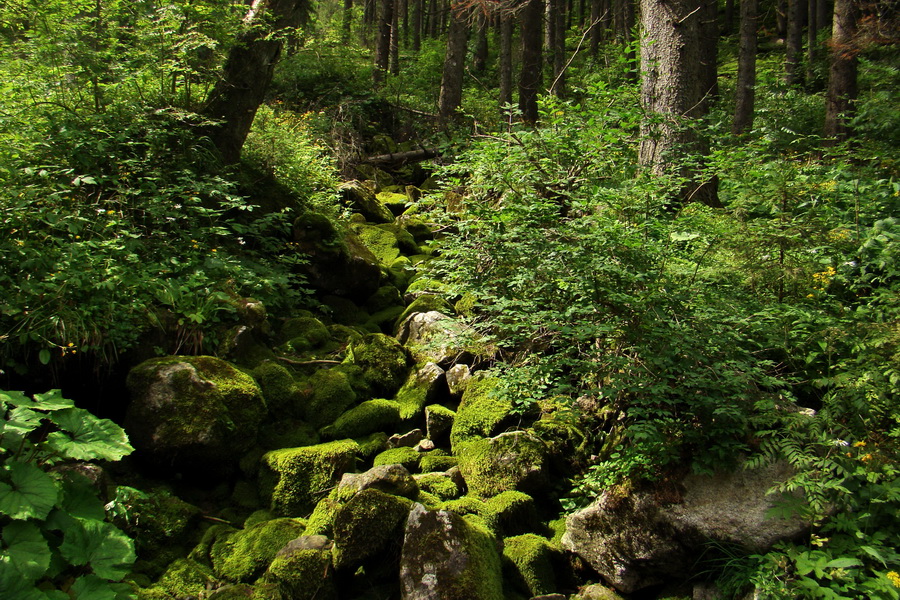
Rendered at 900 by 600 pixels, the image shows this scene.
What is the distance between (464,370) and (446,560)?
2295 mm

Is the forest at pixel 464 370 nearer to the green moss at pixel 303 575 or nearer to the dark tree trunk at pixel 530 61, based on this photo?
the green moss at pixel 303 575

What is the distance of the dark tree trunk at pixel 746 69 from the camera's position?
481 inches

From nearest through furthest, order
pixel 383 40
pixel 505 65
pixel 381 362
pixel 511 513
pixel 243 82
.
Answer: pixel 511 513
pixel 381 362
pixel 243 82
pixel 505 65
pixel 383 40

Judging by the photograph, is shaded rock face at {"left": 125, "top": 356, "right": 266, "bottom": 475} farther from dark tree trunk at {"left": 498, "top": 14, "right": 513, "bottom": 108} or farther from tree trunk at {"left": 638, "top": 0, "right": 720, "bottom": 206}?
dark tree trunk at {"left": 498, "top": 14, "right": 513, "bottom": 108}

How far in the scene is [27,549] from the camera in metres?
2.26

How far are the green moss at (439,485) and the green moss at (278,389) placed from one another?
151 cm

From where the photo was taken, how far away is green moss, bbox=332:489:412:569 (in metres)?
3.38

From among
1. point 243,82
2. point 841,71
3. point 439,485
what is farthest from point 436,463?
point 841,71

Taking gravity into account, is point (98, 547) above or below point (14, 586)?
below

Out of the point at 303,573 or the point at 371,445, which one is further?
the point at 371,445

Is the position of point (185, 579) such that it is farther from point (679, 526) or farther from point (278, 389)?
point (679, 526)

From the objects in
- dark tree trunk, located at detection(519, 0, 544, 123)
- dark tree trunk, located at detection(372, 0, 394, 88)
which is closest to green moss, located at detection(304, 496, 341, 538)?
dark tree trunk, located at detection(519, 0, 544, 123)

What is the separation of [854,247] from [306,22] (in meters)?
14.8

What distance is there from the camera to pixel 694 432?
10.9 ft
